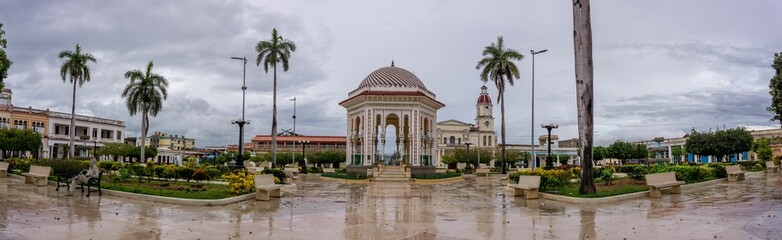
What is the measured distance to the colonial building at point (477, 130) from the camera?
93.7m

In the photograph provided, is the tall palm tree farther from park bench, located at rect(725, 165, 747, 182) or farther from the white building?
the white building

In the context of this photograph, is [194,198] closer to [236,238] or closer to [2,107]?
[236,238]

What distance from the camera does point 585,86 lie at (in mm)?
15750

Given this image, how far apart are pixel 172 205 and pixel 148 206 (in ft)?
1.81

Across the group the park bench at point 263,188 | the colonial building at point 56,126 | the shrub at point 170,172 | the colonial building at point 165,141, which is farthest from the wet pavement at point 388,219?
the colonial building at point 165,141

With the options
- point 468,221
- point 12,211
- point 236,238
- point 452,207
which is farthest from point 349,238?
point 12,211

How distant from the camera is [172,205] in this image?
42.8 ft

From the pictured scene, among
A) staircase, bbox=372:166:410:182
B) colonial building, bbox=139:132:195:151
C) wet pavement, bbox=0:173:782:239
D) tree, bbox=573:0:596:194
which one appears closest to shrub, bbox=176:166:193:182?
wet pavement, bbox=0:173:782:239

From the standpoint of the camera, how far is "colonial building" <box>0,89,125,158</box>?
6175 cm

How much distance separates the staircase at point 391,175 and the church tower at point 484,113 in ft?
198

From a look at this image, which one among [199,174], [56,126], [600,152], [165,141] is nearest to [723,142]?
[600,152]

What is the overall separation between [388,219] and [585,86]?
7.82m

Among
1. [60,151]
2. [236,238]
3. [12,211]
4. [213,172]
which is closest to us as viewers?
[236,238]

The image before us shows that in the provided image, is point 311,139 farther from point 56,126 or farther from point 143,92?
point 143,92
